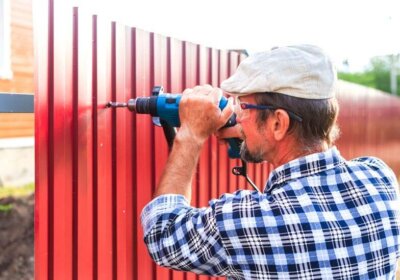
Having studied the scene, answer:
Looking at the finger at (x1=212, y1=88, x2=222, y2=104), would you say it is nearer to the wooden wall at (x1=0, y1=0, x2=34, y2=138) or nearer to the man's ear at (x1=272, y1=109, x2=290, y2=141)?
the man's ear at (x1=272, y1=109, x2=290, y2=141)

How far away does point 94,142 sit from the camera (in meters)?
2.47

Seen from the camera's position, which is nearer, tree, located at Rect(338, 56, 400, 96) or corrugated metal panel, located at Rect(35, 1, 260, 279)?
corrugated metal panel, located at Rect(35, 1, 260, 279)

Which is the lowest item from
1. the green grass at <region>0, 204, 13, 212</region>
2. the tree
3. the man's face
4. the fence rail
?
the green grass at <region>0, 204, 13, 212</region>

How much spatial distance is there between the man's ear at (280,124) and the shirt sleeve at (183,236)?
30cm

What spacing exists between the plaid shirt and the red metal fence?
718mm

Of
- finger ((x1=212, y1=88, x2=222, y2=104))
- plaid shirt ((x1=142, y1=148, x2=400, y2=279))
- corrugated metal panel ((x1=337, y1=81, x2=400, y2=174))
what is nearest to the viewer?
plaid shirt ((x1=142, y1=148, x2=400, y2=279))

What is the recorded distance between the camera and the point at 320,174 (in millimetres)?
1636

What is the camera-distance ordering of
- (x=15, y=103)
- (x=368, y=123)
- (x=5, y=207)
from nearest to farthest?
1. (x=15, y=103)
2. (x=5, y=207)
3. (x=368, y=123)

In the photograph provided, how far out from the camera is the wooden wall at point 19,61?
274 inches

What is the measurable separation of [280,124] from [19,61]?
6166 millimetres

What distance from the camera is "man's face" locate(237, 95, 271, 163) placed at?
67.9 inches

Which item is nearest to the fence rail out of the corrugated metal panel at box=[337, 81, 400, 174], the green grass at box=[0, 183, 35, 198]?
the green grass at box=[0, 183, 35, 198]

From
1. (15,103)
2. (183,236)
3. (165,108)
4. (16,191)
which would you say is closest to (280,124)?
(183,236)

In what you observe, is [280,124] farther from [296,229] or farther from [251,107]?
[296,229]
